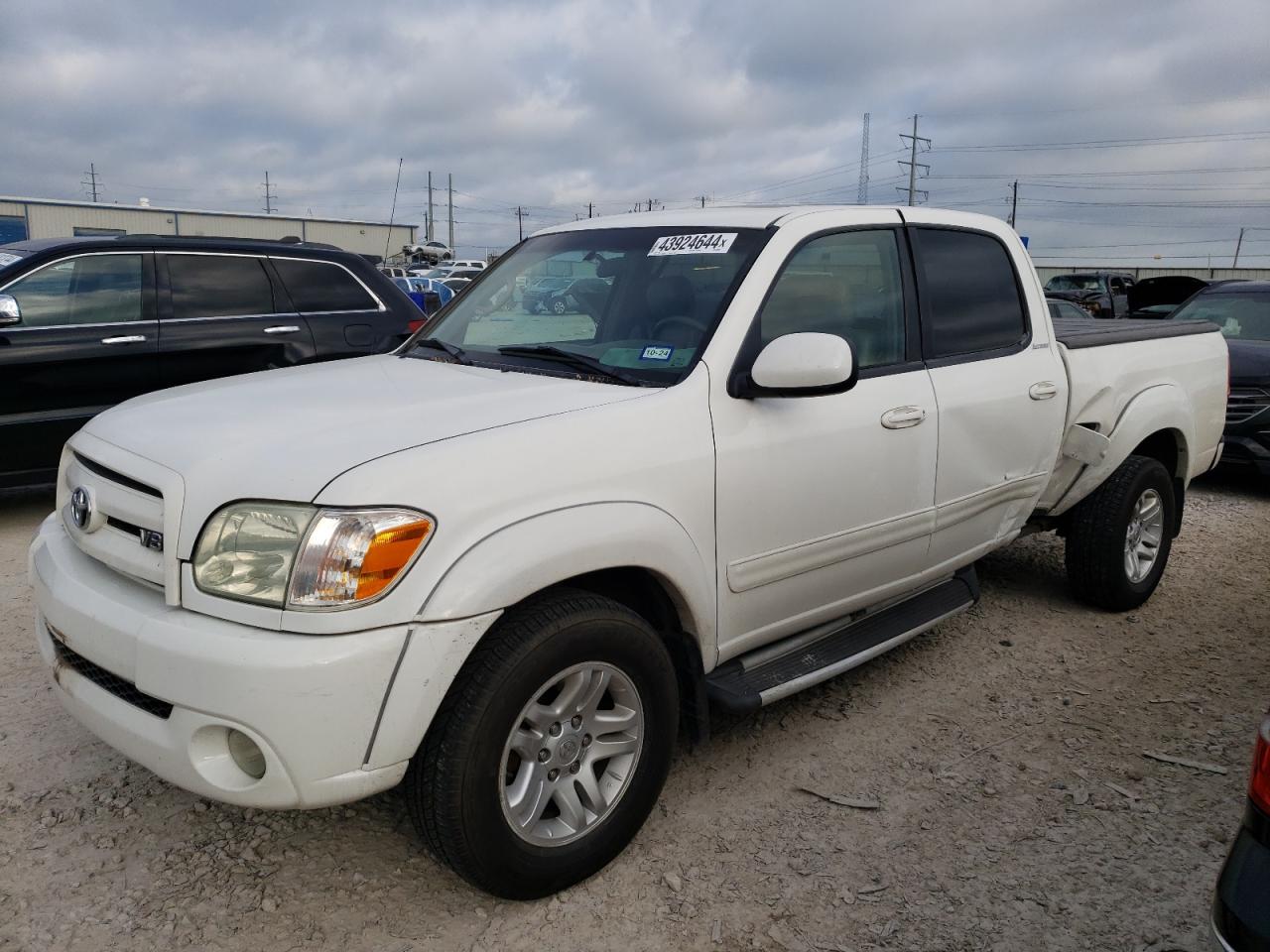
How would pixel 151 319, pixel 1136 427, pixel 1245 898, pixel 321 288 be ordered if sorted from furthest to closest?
pixel 321 288 < pixel 151 319 < pixel 1136 427 < pixel 1245 898

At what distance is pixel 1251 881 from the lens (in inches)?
62.2

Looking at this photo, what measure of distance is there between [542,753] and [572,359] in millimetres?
1231

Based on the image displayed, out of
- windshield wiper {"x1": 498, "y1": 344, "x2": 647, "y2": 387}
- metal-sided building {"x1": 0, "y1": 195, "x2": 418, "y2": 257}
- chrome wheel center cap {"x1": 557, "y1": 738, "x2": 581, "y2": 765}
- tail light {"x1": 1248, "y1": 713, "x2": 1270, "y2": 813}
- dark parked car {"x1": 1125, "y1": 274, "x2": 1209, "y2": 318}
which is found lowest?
chrome wheel center cap {"x1": 557, "y1": 738, "x2": 581, "y2": 765}

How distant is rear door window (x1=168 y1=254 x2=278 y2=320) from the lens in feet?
21.1

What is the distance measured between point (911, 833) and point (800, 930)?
597 millimetres

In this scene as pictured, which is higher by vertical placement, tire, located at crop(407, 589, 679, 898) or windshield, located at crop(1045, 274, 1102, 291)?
windshield, located at crop(1045, 274, 1102, 291)

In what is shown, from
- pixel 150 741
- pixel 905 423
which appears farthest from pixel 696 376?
pixel 150 741

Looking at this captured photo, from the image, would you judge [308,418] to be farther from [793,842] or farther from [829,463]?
[793,842]

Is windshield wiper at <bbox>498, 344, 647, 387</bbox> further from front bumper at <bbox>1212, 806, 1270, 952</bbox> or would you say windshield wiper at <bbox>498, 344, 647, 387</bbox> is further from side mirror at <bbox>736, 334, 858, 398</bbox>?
front bumper at <bbox>1212, 806, 1270, 952</bbox>

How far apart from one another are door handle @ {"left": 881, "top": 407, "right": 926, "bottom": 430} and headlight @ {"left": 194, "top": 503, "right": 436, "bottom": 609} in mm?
1717

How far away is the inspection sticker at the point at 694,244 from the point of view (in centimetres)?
319

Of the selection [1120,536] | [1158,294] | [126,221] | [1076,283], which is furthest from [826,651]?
[126,221]

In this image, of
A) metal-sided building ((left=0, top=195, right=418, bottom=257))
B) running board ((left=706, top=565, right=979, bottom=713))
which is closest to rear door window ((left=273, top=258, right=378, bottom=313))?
running board ((left=706, top=565, right=979, bottom=713))

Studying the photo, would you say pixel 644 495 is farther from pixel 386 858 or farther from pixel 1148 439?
pixel 1148 439
